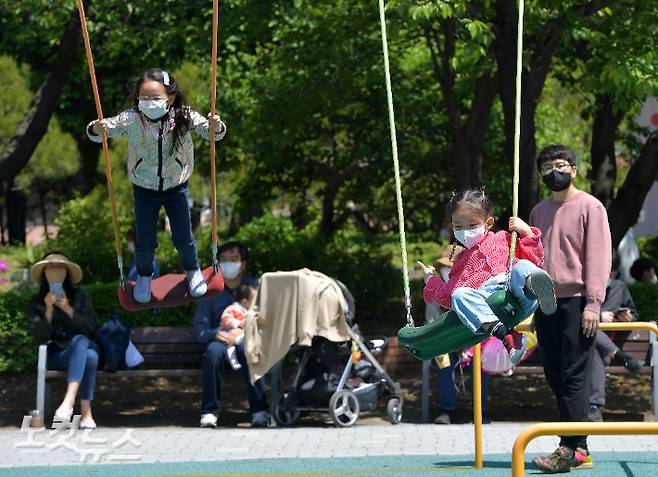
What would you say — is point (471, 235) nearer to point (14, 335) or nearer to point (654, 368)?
point (654, 368)

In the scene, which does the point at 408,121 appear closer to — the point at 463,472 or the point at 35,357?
the point at 35,357

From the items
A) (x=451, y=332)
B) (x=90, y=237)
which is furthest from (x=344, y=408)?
(x=90, y=237)

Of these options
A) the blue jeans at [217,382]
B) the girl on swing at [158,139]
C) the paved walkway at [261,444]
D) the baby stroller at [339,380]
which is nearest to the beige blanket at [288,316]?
the baby stroller at [339,380]

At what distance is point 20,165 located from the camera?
12.4 metres

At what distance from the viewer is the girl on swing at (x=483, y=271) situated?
5445 millimetres

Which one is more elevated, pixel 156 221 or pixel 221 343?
pixel 156 221

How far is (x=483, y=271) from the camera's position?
18.9 ft

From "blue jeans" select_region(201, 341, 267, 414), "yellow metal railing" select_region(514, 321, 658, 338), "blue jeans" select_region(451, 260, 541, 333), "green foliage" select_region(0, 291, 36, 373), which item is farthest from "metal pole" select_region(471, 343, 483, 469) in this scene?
"green foliage" select_region(0, 291, 36, 373)

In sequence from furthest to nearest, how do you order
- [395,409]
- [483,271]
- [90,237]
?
[90,237]
[395,409]
[483,271]

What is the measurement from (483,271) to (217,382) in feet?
15.6

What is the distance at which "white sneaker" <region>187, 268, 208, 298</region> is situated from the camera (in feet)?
24.9

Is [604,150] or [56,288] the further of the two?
[604,150]

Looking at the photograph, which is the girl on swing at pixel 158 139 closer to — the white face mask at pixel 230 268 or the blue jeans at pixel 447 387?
the white face mask at pixel 230 268

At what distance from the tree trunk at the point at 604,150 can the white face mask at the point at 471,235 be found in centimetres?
818
